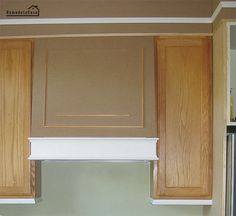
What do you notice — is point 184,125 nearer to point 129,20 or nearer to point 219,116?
point 219,116

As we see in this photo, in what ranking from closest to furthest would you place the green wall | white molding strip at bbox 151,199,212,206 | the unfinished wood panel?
1. the unfinished wood panel
2. white molding strip at bbox 151,199,212,206
3. the green wall

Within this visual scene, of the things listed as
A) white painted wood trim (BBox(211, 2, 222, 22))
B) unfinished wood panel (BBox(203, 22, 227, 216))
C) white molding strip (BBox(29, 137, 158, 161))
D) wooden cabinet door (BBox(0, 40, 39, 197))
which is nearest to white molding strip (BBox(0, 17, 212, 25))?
white painted wood trim (BBox(211, 2, 222, 22))

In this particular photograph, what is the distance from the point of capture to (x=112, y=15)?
2.53 metres

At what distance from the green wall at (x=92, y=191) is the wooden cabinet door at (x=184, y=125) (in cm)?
35

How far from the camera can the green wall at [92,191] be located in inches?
110

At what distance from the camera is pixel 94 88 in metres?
2.49

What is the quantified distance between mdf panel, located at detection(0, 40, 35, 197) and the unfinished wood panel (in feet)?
3.55

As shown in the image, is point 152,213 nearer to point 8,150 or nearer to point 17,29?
point 8,150

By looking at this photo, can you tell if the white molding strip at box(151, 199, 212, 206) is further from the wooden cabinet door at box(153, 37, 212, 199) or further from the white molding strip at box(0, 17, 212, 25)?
the white molding strip at box(0, 17, 212, 25)

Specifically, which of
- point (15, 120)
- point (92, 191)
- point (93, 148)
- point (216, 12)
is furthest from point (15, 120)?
point (216, 12)

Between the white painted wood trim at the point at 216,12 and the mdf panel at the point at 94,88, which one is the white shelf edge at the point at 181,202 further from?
the white painted wood trim at the point at 216,12

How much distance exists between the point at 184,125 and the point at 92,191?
0.80m

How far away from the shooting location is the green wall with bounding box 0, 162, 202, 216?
280cm

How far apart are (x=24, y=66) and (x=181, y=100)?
98 cm
